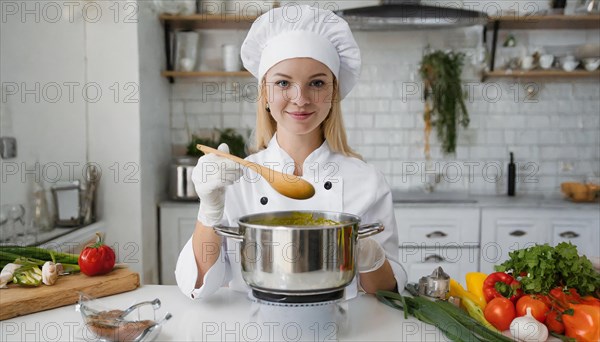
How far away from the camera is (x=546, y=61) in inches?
151

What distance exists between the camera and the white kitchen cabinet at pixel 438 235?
3.57 m

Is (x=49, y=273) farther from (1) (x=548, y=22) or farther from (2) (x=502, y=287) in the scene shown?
(1) (x=548, y=22)

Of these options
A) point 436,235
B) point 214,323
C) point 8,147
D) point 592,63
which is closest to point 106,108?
point 8,147

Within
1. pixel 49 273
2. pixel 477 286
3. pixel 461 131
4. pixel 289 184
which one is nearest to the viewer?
pixel 289 184

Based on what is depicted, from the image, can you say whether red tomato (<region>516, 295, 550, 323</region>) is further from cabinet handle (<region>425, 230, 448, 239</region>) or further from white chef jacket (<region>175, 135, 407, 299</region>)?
cabinet handle (<region>425, 230, 448, 239</region>)

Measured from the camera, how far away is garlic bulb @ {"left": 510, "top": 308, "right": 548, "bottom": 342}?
1260 millimetres

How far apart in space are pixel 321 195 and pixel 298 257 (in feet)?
2.24

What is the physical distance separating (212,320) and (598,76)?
12.0ft

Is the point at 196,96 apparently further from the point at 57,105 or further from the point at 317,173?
the point at 317,173

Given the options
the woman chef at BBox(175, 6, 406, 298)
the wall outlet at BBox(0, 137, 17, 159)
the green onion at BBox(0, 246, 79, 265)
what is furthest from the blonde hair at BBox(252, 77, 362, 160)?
the wall outlet at BBox(0, 137, 17, 159)

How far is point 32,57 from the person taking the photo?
9.62 ft

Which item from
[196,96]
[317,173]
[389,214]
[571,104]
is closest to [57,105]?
[196,96]

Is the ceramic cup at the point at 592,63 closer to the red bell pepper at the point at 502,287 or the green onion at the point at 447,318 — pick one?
the red bell pepper at the point at 502,287

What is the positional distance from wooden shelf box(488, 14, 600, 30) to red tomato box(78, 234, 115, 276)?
308 cm
